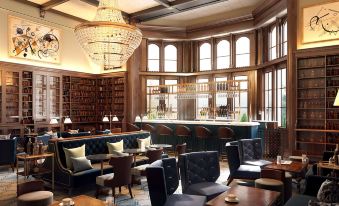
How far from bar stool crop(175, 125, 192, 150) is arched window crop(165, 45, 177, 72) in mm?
3960

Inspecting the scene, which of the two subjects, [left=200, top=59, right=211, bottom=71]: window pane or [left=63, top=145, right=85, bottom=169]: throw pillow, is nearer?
[left=63, top=145, right=85, bottom=169]: throw pillow

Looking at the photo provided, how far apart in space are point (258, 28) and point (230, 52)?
1.53 metres

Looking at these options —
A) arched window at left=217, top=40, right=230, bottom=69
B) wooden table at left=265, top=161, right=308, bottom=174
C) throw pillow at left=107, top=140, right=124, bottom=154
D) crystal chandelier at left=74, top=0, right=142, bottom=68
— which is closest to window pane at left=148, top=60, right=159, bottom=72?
arched window at left=217, top=40, right=230, bottom=69

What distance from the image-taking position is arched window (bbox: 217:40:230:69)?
1192cm

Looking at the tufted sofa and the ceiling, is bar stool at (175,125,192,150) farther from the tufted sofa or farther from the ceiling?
the ceiling

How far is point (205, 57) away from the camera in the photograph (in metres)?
12.6

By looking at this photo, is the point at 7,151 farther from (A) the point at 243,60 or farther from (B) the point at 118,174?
(A) the point at 243,60

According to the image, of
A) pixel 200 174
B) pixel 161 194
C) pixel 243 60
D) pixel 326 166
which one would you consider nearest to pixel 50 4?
pixel 243 60

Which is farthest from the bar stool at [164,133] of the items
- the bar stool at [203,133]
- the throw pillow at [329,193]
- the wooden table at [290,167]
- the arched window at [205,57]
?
the throw pillow at [329,193]

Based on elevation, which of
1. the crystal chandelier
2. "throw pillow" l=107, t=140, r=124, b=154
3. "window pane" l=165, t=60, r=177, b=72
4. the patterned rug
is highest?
"window pane" l=165, t=60, r=177, b=72

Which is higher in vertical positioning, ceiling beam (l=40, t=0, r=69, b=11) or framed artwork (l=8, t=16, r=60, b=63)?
ceiling beam (l=40, t=0, r=69, b=11)

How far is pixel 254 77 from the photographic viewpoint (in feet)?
35.2

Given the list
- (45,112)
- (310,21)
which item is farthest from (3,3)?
(310,21)

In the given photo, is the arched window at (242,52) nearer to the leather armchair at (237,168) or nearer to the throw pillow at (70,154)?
the leather armchair at (237,168)
